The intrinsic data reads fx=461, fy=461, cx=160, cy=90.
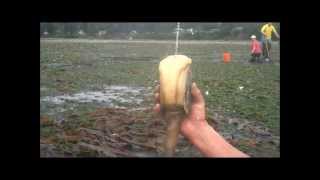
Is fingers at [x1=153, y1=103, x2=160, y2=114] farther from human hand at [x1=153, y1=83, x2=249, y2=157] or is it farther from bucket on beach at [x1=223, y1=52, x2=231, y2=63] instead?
bucket on beach at [x1=223, y1=52, x2=231, y2=63]

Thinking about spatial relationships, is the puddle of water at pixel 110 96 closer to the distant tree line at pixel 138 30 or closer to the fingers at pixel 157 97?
the fingers at pixel 157 97

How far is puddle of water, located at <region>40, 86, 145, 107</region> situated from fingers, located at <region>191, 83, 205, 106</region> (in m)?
0.46

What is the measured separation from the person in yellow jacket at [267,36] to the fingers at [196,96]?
697mm

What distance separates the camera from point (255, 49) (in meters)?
4.25

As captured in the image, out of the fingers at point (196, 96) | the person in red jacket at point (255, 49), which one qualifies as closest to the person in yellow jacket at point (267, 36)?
the person in red jacket at point (255, 49)

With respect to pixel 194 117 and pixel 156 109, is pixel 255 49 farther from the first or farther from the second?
pixel 156 109

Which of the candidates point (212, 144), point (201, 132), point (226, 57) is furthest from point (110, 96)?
point (226, 57)

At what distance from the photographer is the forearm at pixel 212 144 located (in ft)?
13.7

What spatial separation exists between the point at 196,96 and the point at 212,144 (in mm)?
457

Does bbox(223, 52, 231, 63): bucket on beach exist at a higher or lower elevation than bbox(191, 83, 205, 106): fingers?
higher

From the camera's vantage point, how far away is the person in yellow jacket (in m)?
4.19

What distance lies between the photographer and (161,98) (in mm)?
4176

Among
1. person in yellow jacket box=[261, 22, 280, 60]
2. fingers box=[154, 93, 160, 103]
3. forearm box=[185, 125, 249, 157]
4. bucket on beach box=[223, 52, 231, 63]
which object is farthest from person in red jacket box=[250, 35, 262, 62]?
fingers box=[154, 93, 160, 103]

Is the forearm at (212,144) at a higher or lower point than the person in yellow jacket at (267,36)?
lower
